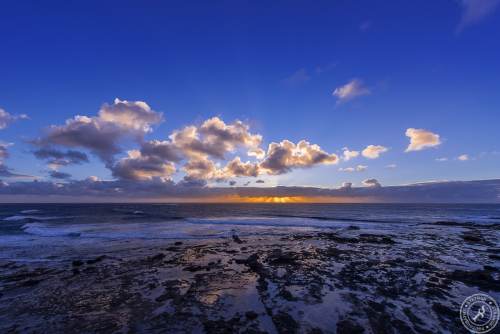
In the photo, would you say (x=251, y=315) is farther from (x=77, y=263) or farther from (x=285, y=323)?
(x=77, y=263)

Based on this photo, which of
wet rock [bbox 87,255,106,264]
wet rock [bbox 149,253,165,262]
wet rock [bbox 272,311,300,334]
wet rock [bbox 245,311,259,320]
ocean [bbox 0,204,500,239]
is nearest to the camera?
wet rock [bbox 272,311,300,334]

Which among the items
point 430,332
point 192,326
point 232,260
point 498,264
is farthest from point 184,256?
point 498,264

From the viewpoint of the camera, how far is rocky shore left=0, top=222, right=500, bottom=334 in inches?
377

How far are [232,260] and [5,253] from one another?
64.5 feet

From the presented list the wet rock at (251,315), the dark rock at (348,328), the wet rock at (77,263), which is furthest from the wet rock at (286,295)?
the wet rock at (77,263)

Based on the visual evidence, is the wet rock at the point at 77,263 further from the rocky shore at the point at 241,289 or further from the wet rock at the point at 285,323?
the wet rock at the point at 285,323

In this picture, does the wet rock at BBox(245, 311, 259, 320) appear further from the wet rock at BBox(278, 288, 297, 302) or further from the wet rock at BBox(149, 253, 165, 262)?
the wet rock at BBox(149, 253, 165, 262)

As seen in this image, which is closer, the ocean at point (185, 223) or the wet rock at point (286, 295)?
the wet rock at point (286, 295)

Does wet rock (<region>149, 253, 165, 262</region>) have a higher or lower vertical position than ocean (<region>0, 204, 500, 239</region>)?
higher

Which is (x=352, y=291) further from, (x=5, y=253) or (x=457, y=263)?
(x=5, y=253)

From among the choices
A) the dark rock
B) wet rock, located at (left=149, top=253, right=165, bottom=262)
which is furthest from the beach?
wet rock, located at (left=149, top=253, right=165, bottom=262)

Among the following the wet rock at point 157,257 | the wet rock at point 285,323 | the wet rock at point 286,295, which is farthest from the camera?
the wet rock at point 157,257

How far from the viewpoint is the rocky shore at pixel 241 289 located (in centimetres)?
959

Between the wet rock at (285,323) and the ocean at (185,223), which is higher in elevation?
the wet rock at (285,323)
